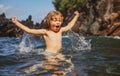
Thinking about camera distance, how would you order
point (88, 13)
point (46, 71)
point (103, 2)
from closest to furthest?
point (46, 71) → point (103, 2) → point (88, 13)

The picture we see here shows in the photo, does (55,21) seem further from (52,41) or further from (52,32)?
(52,41)

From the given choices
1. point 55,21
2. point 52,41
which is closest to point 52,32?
point 52,41

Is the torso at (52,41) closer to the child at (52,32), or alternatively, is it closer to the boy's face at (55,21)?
the child at (52,32)

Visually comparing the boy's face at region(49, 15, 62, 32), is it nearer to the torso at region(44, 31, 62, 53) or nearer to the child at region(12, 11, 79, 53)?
the child at region(12, 11, 79, 53)

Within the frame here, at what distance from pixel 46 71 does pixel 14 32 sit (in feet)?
160

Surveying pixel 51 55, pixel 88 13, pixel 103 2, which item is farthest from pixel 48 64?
pixel 88 13

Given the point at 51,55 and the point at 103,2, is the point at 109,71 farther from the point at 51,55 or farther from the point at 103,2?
A: the point at 103,2

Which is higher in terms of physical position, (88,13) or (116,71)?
(88,13)

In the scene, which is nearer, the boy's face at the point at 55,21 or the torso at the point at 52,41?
the boy's face at the point at 55,21

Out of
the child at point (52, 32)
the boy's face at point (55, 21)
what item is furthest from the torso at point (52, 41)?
the boy's face at point (55, 21)

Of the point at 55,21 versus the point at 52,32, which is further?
the point at 52,32

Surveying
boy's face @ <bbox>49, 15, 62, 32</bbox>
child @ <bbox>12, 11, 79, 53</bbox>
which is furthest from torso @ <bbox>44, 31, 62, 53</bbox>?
boy's face @ <bbox>49, 15, 62, 32</bbox>

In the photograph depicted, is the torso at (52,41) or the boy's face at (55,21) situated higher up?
the boy's face at (55,21)

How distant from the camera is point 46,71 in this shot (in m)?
5.73
